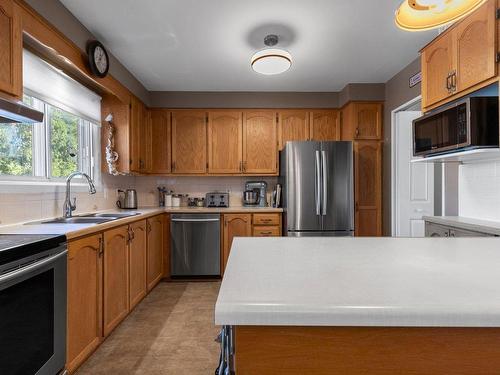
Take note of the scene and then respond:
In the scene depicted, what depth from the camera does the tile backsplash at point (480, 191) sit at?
7.43 ft

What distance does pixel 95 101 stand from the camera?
301 centimetres

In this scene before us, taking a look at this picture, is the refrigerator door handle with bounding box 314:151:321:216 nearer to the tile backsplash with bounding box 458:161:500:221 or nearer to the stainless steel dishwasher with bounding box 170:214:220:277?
the stainless steel dishwasher with bounding box 170:214:220:277

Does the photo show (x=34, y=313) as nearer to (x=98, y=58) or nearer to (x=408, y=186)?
(x=98, y=58)

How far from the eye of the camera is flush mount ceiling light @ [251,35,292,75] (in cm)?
237

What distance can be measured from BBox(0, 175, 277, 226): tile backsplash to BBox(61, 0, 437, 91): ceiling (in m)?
1.28

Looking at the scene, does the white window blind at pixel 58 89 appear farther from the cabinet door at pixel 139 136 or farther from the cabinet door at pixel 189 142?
the cabinet door at pixel 189 142

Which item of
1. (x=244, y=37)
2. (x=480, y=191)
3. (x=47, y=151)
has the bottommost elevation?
(x=480, y=191)

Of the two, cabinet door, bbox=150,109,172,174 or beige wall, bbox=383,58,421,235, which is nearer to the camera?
beige wall, bbox=383,58,421,235

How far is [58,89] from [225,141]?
1.93 metres

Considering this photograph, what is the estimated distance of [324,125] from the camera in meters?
3.92

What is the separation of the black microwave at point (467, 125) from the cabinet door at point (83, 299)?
7.85 ft

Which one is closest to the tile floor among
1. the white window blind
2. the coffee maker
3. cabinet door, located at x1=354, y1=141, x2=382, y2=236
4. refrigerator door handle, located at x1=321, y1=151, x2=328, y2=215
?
the coffee maker

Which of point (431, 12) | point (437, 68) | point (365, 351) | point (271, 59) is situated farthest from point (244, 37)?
point (365, 351)

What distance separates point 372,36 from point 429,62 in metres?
0.49
